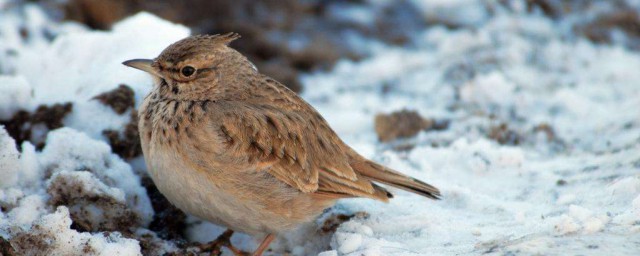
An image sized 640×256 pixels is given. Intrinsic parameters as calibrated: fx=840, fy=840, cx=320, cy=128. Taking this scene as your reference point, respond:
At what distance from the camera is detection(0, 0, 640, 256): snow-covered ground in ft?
15.3

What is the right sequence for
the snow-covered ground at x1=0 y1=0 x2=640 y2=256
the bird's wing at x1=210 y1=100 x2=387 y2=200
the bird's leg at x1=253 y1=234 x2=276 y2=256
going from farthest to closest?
the bird's leg at x1=253 y1=234 x2=276 y2=256
the bird's wing at x1=210 y1=100 x2=387 y2=200
the snow-covered ground at x1=0 y1=0 x2=640 y2=256

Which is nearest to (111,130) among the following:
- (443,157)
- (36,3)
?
(443,157)

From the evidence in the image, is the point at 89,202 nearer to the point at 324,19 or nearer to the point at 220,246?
the point at 220,246

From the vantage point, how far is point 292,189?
5.14 metres

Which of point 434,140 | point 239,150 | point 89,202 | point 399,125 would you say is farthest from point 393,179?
point 89,202

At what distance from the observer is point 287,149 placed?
Answer: 5188mm

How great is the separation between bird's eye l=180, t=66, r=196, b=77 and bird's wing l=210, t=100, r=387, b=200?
29 centimetres

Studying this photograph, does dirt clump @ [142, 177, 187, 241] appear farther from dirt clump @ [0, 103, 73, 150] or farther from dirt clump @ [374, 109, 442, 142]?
dirt clump @ [374, 109, 442, 142]

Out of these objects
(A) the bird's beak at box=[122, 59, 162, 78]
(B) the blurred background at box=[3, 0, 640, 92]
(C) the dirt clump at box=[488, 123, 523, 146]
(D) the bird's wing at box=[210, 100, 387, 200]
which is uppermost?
(B) the blurred background at box=[3, 0, 640, 92]

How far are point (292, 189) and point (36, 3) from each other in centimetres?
486

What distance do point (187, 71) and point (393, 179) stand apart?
1.50 metres

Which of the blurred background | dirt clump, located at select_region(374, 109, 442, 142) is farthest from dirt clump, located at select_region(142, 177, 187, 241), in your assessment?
the blurred background

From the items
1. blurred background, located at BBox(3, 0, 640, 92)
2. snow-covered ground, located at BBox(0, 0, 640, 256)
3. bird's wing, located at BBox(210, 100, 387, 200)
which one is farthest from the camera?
blurred background, located at BBox(3, 0, 640, 92)

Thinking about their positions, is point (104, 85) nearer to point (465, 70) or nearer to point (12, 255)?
point (12, 255)
